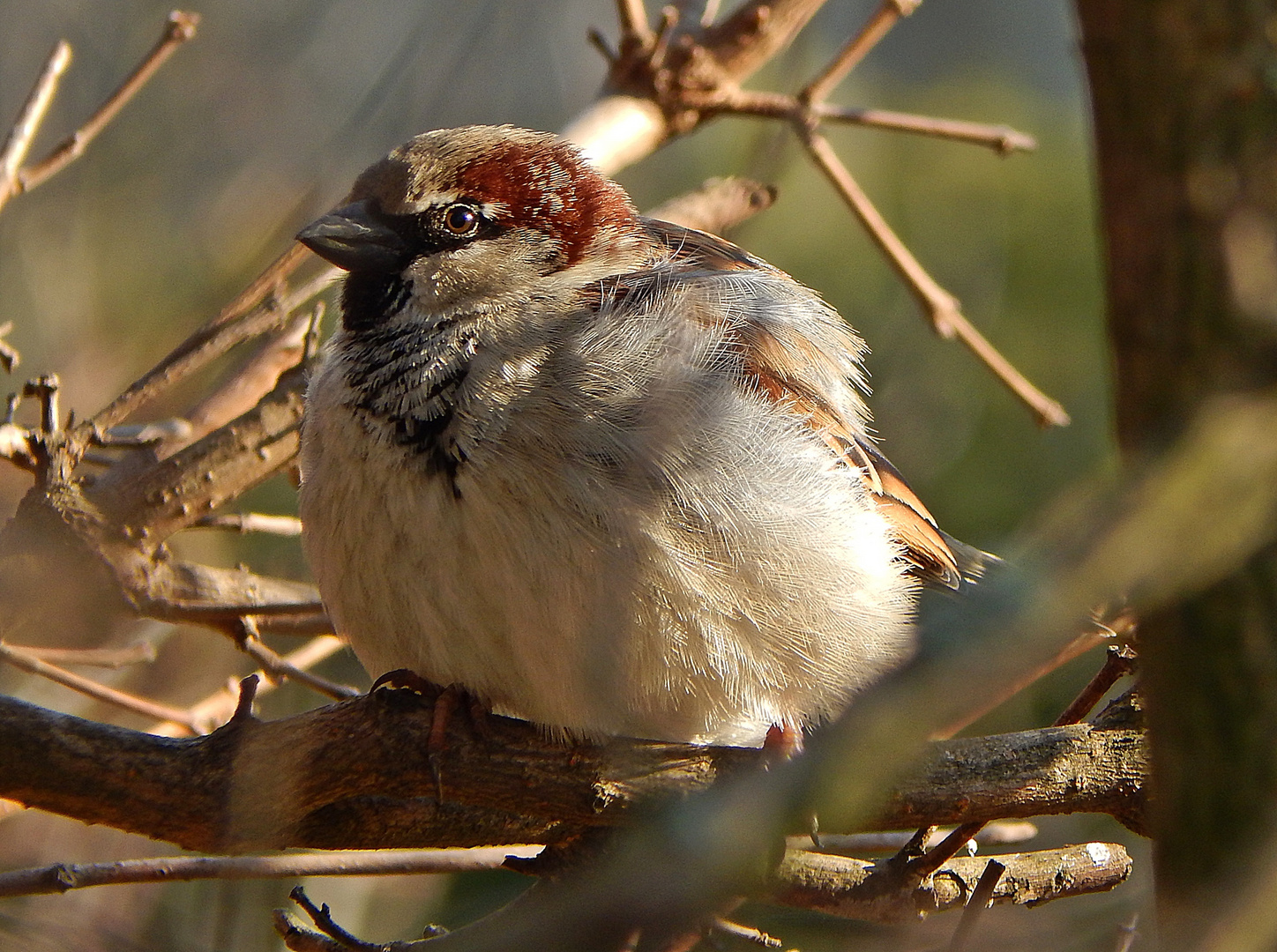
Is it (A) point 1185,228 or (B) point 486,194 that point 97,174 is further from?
(A) point 1185,228

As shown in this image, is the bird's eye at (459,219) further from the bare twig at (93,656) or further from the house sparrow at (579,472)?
the bare twig at (93,656)

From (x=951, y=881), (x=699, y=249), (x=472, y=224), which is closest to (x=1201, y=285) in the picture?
(x=951, y=881)

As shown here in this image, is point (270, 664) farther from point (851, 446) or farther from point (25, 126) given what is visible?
point (851, 446)

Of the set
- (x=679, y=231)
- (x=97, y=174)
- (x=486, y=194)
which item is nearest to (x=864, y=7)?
(x=679, y=231)

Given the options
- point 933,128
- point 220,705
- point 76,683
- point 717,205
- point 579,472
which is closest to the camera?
point 579,472

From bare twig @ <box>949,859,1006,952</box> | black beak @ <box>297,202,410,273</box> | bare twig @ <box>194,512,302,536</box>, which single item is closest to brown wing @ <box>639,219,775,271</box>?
black beak @ <box>297,202,410,273</box>

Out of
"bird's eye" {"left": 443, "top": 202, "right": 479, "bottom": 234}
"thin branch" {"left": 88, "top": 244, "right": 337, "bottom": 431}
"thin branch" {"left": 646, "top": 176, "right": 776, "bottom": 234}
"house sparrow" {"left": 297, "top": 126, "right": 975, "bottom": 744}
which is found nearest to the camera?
"house sparrow" {"left": 297, "top": 126, "right": 975, "bottom": 744}

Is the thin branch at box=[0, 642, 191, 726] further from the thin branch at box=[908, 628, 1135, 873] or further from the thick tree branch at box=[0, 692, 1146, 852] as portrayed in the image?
the thin branch at box=[908, 628, 1135, 873]
